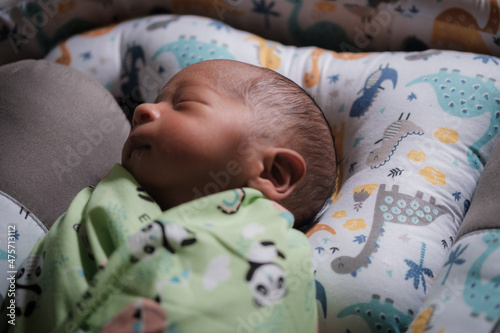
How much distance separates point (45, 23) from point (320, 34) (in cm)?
79

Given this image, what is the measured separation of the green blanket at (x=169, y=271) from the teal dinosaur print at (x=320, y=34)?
0.73 metres

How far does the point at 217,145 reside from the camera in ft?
3.11

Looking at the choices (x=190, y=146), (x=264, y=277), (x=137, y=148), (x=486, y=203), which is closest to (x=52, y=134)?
(x=137, y=148)

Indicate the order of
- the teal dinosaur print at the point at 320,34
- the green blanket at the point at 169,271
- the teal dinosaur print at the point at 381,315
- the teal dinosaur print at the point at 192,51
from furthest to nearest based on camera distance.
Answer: the teal dinosaur print at the point at 320,34, the teal dinosaur print at the point at 192,51, the teal dinosaur print at the point at 381,315, the green blanket at the point at 169,271

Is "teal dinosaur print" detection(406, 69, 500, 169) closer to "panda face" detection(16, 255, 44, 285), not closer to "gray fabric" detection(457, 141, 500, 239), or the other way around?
"gray fabric" detection(457, 141, 500, 239)

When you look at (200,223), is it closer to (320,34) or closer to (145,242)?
(145,242)

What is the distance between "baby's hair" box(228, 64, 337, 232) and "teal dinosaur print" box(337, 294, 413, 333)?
0.23 meters

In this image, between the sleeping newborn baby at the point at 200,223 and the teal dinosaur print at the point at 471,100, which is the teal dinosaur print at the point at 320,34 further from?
the sleeping newborn baby at the point at 200,223

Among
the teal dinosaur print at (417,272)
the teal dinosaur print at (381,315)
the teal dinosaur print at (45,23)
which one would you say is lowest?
the teal dinosaur print at (381,315)

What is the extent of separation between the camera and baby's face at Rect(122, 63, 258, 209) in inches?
37.1

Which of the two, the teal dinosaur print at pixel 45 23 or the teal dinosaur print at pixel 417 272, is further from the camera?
the teal dinosaur print at pixel 45 23

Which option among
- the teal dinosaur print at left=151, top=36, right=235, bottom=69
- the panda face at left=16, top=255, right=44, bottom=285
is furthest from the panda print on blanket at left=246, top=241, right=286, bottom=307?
the teal dinosaur print at left=151, top=36, right=235, bottom=69

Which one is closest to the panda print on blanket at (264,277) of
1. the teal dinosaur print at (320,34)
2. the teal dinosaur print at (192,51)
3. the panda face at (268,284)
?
the panda face at (268,284)

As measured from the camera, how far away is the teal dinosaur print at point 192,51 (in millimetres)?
1324
